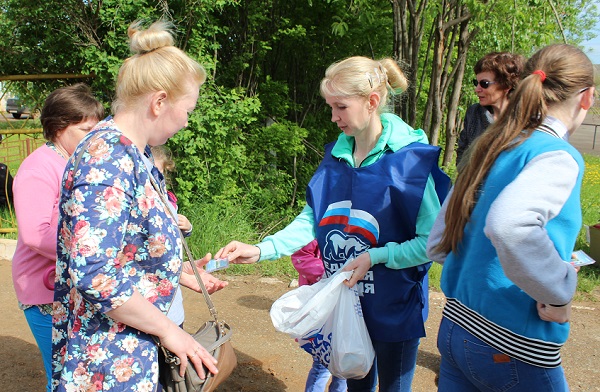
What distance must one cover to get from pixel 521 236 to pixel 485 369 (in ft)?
1.54

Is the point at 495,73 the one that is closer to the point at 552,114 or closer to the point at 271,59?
the point at 552,114

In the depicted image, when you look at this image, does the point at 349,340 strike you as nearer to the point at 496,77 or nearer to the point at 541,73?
the point at 541,73

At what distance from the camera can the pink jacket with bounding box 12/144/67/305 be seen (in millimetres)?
2174

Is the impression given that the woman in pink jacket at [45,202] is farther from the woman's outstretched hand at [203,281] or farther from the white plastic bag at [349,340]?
the white plastic bag at [349,340]

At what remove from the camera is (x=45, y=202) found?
2.23m

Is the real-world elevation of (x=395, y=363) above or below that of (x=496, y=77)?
below

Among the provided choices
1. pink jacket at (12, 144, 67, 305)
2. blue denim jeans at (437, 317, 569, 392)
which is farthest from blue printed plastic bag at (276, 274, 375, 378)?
pink jacket at (12, 144, 67, 305)

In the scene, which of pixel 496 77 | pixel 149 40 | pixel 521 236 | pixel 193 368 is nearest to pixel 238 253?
pixel 193 368

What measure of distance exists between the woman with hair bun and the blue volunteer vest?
2.75ft

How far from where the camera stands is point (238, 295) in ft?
16.8

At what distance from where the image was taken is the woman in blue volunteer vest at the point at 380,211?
7.45ft

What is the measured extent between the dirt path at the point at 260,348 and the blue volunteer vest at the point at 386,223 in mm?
1409

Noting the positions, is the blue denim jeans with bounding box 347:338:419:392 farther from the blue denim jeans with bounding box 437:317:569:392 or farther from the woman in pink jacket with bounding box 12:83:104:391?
the woman in pink jacket with bounding box 12:83:104:391

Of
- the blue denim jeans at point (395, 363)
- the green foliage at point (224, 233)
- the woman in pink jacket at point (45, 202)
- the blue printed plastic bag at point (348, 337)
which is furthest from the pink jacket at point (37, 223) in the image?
the green foliage at point (224, 233)
